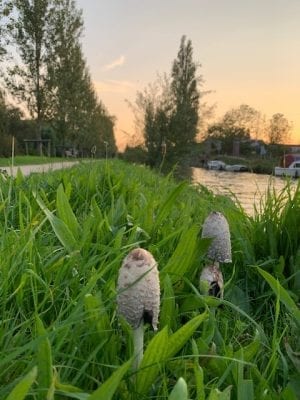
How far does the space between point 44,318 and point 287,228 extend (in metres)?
1.34

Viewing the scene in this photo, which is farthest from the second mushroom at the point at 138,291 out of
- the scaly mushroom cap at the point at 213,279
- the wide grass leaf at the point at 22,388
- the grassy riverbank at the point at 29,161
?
the grassy riverbank at the point at 29,161

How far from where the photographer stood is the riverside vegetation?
1.09m

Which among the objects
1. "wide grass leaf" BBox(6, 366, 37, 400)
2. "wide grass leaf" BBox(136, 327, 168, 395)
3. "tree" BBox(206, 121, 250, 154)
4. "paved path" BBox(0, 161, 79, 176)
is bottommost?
"wide grass leaf" BBox(136, 327, 168, 395)

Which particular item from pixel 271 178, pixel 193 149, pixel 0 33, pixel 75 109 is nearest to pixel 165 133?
pixel 193 149

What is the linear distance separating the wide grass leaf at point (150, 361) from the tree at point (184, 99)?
88.7ft

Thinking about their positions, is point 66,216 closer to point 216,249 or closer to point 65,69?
point 216,249

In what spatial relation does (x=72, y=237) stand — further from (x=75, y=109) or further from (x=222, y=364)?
(x=75, y=109)

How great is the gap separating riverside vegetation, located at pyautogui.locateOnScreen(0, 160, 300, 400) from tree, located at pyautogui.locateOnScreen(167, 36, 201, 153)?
25879mm

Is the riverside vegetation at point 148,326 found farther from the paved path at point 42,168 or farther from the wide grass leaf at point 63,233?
the paved path at point 42,168

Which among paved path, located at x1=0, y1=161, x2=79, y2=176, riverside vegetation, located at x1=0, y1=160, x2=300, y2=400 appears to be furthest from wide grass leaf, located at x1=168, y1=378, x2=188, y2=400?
paved path, located at x1=0, y1=161, x2=79, y2=176

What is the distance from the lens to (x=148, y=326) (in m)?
1.30

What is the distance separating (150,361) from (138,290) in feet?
0.61

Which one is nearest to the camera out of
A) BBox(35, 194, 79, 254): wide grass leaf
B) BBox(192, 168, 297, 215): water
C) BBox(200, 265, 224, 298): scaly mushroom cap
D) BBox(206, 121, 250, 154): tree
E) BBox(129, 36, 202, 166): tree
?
BBox(200, 265, 224, 298): scaly mushroom cap

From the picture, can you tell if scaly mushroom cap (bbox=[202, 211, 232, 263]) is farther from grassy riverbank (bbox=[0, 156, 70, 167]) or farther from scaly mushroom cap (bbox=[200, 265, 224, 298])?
grassy riverbank (bbox=[0, 156, 70, 167])
